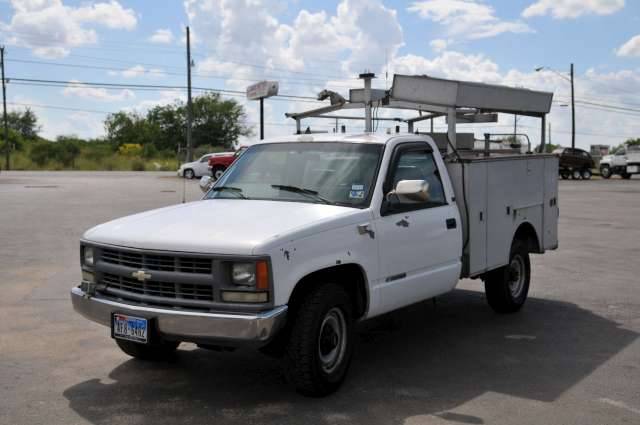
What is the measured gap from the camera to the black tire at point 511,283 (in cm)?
792

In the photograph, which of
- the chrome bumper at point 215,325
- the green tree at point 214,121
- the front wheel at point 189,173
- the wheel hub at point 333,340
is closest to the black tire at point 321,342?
the wheel hub at point 333,340

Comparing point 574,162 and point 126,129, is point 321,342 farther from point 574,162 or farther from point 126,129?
point 126,129

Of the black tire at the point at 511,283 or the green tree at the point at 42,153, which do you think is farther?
the green tree at the point at 42,153

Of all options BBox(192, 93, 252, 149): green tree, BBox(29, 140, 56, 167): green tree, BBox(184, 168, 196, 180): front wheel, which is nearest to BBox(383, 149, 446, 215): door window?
BBox(184, 168, 196, 180): front wheel

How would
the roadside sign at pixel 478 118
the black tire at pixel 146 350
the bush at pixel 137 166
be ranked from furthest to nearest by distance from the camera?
the bush at pixel 137 166, the roadside sign at pixel 478 118, the black tire at pixel 146 350

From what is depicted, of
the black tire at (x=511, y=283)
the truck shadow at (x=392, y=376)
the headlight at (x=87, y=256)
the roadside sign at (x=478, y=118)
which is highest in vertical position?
the roadside sign at (x=478, y=118)

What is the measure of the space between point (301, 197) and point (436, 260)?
135 centimetres

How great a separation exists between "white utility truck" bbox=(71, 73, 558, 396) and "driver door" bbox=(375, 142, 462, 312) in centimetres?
1

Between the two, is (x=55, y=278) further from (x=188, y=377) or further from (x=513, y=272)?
(x=513, y=272)

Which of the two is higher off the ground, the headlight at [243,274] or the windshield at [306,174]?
the windshield at [306,174]

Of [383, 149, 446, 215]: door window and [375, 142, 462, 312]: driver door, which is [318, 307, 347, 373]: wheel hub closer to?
[375, 142, 462, 312]: driver door

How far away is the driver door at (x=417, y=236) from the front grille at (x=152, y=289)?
4.92ft

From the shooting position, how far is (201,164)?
43531 millimetres

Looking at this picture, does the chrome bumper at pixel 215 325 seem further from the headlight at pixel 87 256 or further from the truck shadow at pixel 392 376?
the headlight at pixel 87 256
